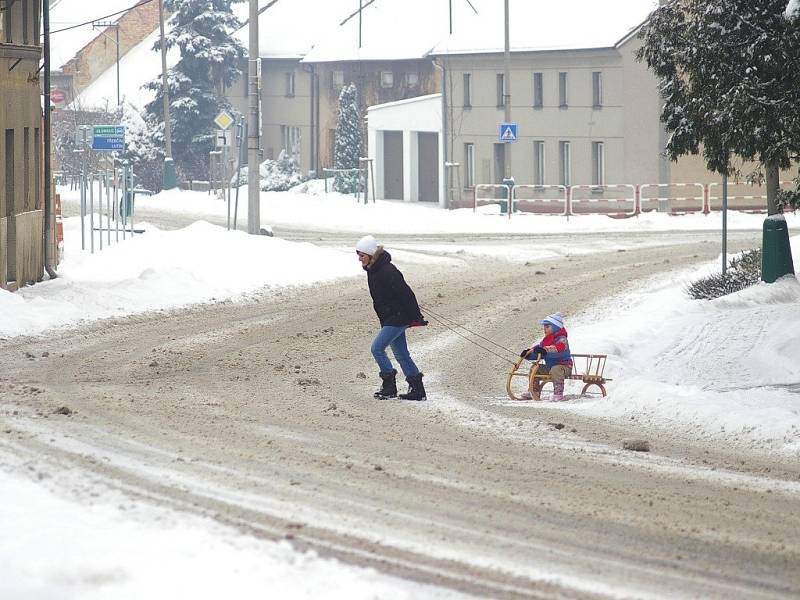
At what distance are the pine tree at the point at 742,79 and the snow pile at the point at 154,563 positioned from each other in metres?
9.14

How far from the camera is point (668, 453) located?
11359 millimetres

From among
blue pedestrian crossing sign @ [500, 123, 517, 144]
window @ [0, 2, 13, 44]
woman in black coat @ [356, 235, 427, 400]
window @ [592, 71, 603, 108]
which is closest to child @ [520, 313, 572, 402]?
woman in black coat @ [356, 235, 427, 400]

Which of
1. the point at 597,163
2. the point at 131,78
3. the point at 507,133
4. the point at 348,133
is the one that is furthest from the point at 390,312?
the point at 131,78

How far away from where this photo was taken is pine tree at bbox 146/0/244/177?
64963mm

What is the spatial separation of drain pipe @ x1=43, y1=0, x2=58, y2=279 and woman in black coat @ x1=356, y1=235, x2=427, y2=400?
11565mm

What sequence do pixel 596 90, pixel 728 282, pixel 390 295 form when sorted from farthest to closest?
1. pixel 596 90
2. pixel 728 282
3. pixel 390 295

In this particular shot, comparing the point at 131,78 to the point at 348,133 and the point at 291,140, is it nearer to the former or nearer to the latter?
the point at 291,140

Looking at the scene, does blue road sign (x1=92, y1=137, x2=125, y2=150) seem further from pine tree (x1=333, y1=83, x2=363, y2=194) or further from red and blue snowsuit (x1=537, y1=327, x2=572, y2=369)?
pine tree (x1=333, y1=83, x2=363, y2=194)

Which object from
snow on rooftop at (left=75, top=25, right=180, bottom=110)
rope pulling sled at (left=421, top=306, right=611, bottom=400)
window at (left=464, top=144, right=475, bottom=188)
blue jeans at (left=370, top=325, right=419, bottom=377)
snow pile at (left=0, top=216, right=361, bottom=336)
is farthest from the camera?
snow on rooftop at (left=75, top=25, right=180, bottom=110)

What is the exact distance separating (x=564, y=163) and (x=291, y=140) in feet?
69.1

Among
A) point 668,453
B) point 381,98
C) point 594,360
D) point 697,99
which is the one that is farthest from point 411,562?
point 381,98

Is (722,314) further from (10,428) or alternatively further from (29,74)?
(29,74)

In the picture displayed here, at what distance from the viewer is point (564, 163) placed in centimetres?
5019

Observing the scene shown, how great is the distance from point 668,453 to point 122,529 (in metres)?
4.66
